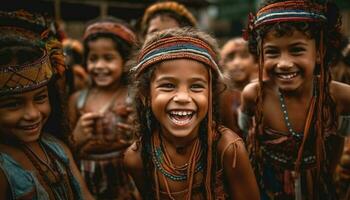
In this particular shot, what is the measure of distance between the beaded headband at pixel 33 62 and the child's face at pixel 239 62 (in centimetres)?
301

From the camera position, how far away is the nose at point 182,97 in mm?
2307

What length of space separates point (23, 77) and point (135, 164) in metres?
0.93

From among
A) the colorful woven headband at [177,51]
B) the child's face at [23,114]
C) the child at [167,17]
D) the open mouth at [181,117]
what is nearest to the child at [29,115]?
the child's face at [23,114]

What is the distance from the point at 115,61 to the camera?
12.0 ft

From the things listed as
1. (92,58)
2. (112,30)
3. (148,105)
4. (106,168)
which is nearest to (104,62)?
(92,58)

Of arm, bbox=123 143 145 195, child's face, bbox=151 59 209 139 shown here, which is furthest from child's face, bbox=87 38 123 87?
child's face, bbox=151 59 209 139

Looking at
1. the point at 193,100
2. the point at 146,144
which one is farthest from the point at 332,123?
the point at 146,144

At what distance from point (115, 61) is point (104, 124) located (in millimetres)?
633

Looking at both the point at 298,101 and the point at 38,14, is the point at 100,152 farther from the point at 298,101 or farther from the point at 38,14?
the point at 298,101

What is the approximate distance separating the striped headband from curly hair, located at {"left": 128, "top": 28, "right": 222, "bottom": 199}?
454mm

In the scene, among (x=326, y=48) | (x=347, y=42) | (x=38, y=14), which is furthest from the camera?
(x=347, y=42)

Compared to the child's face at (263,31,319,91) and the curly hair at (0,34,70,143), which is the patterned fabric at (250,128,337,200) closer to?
the child's face at (263,31,319,91)

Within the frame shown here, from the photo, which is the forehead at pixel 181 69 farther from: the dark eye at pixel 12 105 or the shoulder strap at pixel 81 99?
the shoulder strap at pixel 81 99

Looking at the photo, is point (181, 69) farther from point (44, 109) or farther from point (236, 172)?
point (44, 109)
